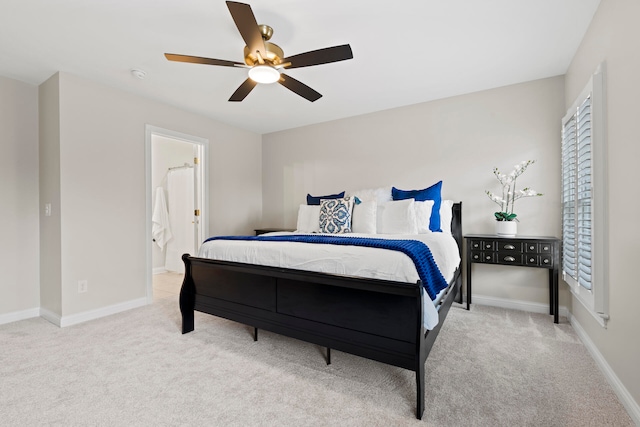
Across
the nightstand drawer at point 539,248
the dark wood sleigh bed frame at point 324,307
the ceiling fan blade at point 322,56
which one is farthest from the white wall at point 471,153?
the ceiling fan blade at point 322,56

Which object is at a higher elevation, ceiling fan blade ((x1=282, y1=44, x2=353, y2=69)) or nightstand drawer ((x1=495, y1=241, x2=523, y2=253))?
ceiling fan blade ((x1=282, y1=44, x2=353, y2=69))

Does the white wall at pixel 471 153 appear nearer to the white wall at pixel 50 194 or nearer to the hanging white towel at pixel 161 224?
the hanging white towel at pixel 161 224

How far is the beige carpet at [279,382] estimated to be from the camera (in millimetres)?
1547

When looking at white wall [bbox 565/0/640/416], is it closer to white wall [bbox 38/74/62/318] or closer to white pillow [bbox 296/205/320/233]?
white pillow [bbox 296/205/320/233]

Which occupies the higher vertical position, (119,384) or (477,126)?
(477,126)

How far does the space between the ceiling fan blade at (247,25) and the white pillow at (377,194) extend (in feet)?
7.16

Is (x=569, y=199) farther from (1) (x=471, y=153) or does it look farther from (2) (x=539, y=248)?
(1) (x=471, y=153)

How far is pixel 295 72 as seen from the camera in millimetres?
2945

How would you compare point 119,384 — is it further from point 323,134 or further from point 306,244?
point 323,134

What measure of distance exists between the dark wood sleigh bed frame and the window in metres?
0.97


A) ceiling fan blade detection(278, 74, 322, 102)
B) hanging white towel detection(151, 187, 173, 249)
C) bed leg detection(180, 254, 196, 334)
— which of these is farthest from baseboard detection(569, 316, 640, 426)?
hanging white towel detection(151, 187, 173, 249)

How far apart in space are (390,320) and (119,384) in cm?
170

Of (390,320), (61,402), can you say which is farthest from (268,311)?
(61,402)

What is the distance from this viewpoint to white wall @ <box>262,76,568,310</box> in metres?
3.12
